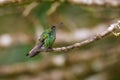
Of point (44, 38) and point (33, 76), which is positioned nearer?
Result: point (44, 38)

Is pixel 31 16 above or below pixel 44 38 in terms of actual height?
above

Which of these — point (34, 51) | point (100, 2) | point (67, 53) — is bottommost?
point (34, 51)

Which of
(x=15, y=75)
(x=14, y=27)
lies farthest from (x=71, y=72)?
(x=14, y=27)

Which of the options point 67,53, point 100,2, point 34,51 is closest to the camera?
point 34,51

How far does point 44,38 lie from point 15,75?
5.88 feet

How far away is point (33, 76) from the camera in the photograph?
264cm

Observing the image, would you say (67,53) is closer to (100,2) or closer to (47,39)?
(100,2)

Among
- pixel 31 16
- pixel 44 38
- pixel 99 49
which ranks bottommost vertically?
pixel 44 38

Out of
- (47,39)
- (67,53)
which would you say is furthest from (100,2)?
(67,53)

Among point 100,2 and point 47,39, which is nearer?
point 47,39

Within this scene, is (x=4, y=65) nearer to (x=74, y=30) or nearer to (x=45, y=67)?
(x=45, y=67)

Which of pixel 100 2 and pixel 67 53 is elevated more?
pixel 67 53

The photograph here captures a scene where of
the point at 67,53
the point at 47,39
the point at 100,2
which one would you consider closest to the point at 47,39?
the point at 47,39

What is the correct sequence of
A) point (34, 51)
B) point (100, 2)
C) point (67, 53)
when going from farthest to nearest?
point (67, 53)
point (100, 2)
point (34, 51)
